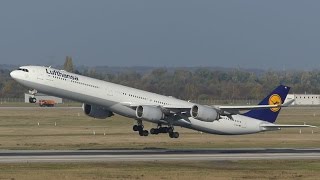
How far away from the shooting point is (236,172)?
53.8 meters

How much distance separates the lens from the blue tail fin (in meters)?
79.8

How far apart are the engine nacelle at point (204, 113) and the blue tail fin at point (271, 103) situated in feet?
30.6

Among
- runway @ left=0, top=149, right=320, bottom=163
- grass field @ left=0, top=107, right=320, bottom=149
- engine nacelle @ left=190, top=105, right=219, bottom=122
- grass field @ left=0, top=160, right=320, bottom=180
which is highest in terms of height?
engine nacelle @ left=190, top=105, right=219, bottom=122

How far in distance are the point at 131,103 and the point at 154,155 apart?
8155 millimetres

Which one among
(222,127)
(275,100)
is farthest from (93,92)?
(275,100)

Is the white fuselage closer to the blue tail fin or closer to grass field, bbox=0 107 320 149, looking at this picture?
the blue tail fin

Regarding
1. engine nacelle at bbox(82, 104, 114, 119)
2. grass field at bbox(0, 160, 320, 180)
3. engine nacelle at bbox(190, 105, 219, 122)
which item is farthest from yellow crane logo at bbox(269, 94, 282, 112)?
grass field at bbox(0, 160, 320, 180)

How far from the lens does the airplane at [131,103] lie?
69.6 meters

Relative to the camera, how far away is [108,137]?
9206 cm

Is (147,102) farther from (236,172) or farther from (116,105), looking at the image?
(236,172)

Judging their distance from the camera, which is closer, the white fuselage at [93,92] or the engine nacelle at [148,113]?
the white fuselage at [93,92]

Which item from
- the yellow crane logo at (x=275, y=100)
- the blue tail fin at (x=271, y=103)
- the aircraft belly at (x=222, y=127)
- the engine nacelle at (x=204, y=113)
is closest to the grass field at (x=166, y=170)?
the engine nacelle at (x=204, y=113)

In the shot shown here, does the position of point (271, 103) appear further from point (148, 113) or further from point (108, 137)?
point (108, 137)

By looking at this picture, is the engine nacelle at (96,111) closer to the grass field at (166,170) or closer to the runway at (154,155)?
the runway at (154,155)
